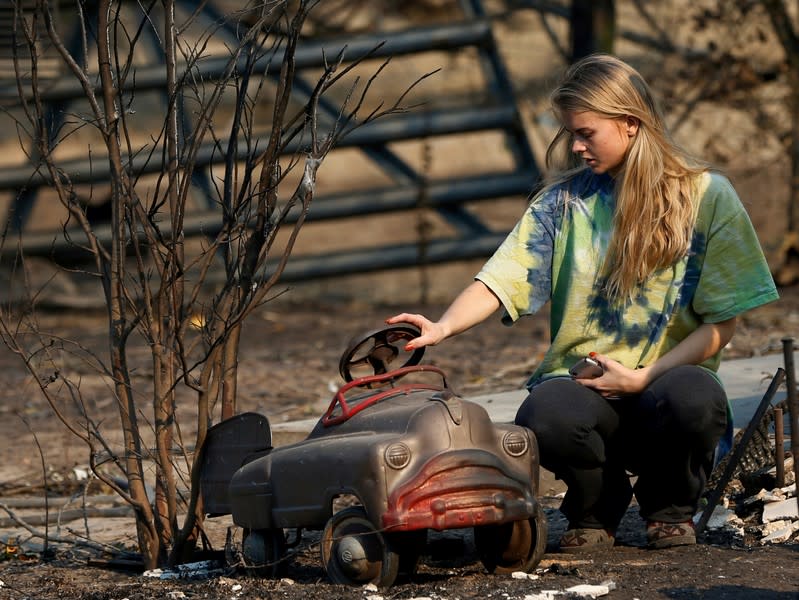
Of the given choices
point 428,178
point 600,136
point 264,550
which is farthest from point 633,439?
point 428,178

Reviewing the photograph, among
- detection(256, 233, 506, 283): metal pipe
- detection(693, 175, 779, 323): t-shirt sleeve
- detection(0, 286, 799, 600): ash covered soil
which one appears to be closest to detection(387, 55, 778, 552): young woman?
detection(693, 175, 779, 323): t-shirt sleeve

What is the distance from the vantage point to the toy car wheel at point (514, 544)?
10.5ft

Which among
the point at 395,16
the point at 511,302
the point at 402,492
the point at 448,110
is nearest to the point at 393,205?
the point at 448,110

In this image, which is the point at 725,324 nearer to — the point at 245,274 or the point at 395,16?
the point at 245,274

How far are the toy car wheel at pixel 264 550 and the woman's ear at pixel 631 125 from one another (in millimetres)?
1450

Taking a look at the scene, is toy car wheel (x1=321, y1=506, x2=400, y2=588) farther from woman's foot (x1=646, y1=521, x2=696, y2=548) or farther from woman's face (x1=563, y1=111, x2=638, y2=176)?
woman's face (x1=563, y1=111, x2=638, y2=176)

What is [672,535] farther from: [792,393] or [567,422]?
[792,393]

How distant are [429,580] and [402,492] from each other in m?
0.44

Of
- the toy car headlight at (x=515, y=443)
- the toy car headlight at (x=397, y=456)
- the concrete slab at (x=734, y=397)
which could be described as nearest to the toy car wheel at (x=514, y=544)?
the toy car headlight at (x=515, y=443)

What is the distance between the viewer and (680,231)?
11.4 ft

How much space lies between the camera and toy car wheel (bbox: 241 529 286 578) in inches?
132

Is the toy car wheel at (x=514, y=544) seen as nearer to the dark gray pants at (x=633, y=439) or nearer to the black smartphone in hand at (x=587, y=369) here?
the dark gray pants at (x=633, y=439)

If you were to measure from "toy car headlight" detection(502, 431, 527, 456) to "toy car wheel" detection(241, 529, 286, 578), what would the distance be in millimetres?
661

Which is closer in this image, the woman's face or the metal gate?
the woman's face
